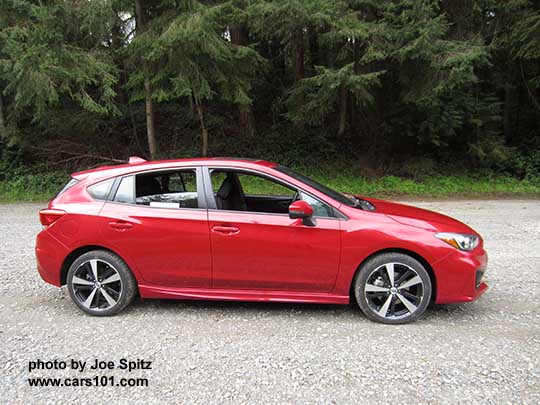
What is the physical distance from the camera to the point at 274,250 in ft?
11.8

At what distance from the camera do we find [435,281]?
3.58 m

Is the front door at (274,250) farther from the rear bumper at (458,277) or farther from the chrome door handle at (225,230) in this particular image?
the rear bumper at (458,277)

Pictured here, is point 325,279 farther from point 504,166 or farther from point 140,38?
point 504,166

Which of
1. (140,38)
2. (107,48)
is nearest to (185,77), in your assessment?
(140,38)

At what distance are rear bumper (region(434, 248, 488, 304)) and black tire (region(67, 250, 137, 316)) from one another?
302 centimetres

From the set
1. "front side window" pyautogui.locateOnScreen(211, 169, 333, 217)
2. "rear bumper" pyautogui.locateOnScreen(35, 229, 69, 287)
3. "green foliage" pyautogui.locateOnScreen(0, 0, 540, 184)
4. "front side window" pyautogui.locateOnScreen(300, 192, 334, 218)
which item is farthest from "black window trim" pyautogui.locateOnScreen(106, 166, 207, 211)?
"green foliage" pyautogui.locateOnScreen(0, 0, 540, 184)

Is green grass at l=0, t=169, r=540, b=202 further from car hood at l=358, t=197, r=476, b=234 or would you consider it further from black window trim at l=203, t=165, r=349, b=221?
black window trim at l=203, t=165, r=349, b=221

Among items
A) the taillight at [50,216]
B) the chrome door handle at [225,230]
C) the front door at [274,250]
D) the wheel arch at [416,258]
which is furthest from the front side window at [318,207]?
the taillight at [50,216]

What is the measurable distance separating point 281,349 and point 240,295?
2.48ft

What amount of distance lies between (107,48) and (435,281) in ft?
39.1

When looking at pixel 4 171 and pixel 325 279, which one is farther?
pixel 4 171

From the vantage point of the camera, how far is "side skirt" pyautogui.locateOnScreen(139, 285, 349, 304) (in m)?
3.66

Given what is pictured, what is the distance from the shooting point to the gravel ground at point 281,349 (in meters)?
2.64

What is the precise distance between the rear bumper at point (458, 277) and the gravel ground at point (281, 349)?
0.28m
